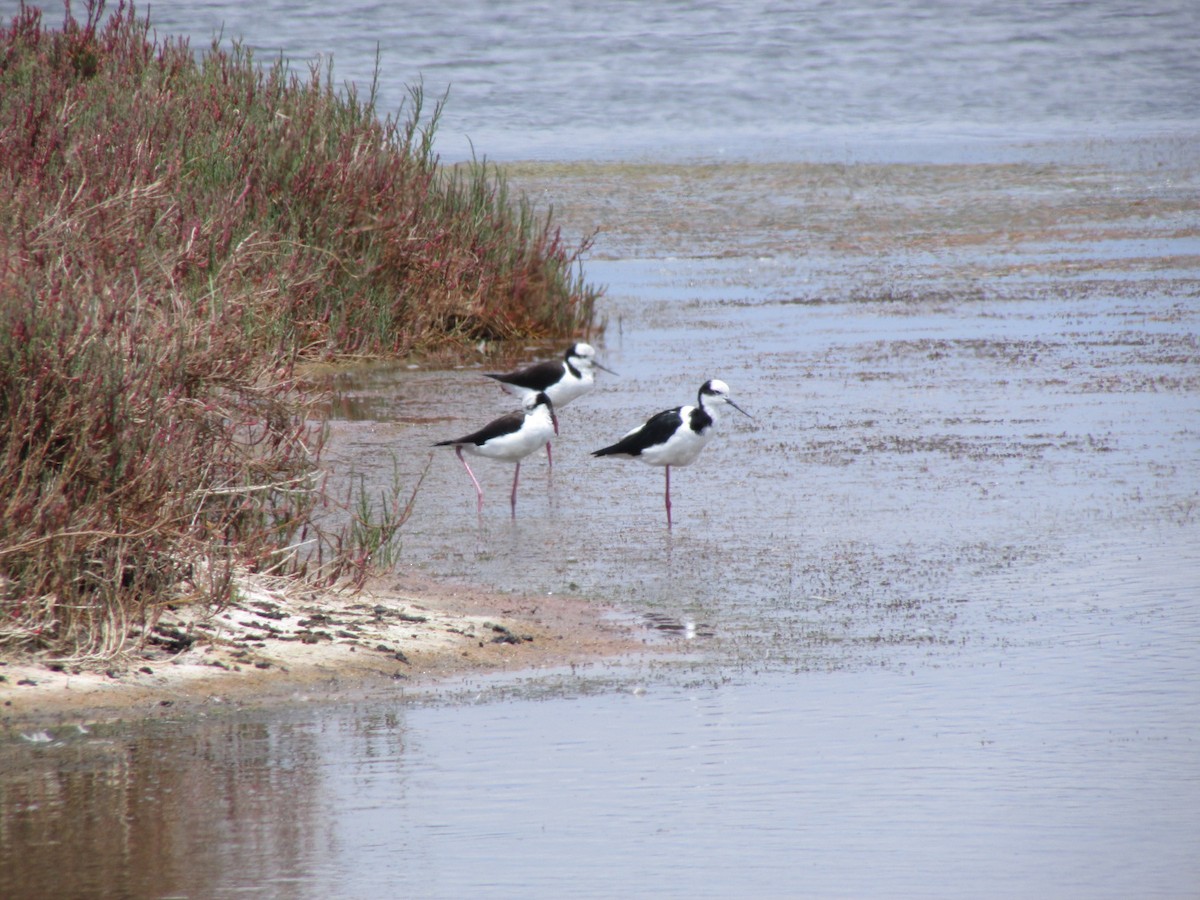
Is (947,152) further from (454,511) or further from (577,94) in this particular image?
(454,511)

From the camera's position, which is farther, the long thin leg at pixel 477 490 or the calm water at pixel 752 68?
the calm water at pixel 752 68

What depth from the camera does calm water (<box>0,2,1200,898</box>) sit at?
16.0ft

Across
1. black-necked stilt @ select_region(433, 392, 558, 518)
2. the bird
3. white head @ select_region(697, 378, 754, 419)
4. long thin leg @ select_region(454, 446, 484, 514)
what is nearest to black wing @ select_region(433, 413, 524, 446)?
black-necked stilt @ select_region(433, 392, 558, 518)

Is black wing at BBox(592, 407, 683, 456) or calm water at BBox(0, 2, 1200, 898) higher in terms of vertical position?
black wing at BBox(592, 407, 683, 456)

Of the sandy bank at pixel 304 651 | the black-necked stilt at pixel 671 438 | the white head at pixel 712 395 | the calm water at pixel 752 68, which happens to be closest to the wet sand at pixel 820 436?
the sandy bank at pixel 304 651

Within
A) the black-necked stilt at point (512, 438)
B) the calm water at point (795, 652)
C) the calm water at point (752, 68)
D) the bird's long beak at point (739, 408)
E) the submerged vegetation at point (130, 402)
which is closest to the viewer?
Result: the calm water at point (795, 652)

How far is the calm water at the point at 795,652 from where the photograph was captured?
16.0 ft

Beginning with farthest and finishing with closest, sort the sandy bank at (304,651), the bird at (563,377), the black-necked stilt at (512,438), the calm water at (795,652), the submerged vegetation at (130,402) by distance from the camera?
the bird at (563,377) < the black-necked stilt at (512,438) < the submerged vegetation at (130,402) < the sandy bank at (304,651) < the calm water at (795,652)

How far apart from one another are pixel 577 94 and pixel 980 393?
28191mm

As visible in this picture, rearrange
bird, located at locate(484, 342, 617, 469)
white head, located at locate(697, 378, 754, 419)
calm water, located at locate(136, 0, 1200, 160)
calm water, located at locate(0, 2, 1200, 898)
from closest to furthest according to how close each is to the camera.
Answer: calm water, located at locate(0, 2, 1200, 898), white head, located at locate(697, 378, 754, 419), bird, located at locate(484, 342, 617, 469), calm water, located at locate(136, 0, 1200, 160)

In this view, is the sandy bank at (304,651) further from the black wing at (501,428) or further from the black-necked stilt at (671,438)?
the black wing at (501,428)

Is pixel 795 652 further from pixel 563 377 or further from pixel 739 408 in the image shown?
pixel 563 377

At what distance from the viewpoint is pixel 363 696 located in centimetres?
643

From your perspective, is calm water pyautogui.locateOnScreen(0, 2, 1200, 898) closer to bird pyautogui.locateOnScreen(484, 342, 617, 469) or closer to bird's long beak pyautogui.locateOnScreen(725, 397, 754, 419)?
bird's long beak pyautogui.locateOnScreen(725, 397, 754, 419)
